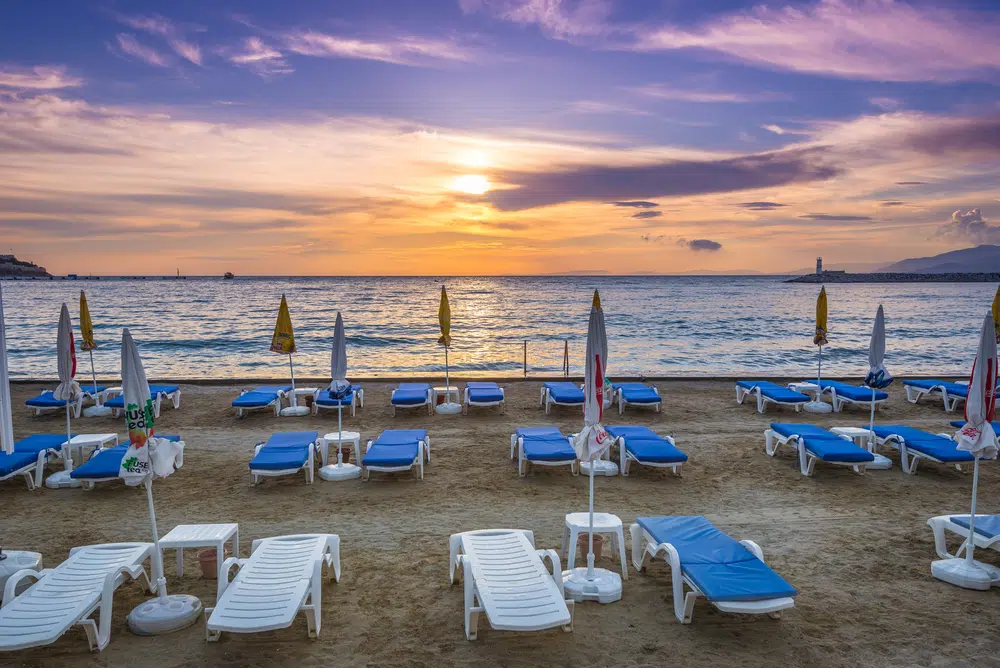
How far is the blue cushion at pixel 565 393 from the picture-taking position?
1149 cm

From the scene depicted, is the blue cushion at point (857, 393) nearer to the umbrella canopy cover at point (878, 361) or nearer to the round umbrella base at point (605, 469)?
the umbrella canopy cover at point (878, 361)

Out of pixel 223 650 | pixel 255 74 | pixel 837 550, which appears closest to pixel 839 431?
pixel 837 550

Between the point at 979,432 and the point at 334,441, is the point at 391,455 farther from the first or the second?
the point at 979,432

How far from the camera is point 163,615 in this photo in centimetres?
451

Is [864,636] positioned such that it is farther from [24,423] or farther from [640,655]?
[24,423]

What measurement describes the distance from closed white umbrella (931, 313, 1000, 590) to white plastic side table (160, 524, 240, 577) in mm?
6718

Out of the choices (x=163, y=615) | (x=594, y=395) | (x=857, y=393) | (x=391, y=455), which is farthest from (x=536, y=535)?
(x=857, y=393)

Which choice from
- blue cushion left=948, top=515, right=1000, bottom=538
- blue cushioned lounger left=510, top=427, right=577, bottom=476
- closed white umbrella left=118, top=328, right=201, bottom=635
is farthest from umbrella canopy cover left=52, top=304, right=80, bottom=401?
blue cushion left=948, top=515, right=1000, bottom=538

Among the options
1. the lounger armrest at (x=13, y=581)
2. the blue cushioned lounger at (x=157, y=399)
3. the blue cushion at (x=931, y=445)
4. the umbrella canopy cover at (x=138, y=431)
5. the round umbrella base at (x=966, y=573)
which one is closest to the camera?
the umbrella canopy cover at (x=138, y=431)

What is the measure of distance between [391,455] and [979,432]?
670 centimetres

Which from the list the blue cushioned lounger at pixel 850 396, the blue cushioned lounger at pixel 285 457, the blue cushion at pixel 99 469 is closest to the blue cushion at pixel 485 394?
the blue cushioned lounger at pixel 285 457

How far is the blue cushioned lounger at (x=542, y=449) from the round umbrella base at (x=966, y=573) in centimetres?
396

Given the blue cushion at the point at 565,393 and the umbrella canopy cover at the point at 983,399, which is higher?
the umbrella canopy cover at the point at 983,399

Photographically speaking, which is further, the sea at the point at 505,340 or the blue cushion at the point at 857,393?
the sea at the point at 505,340
